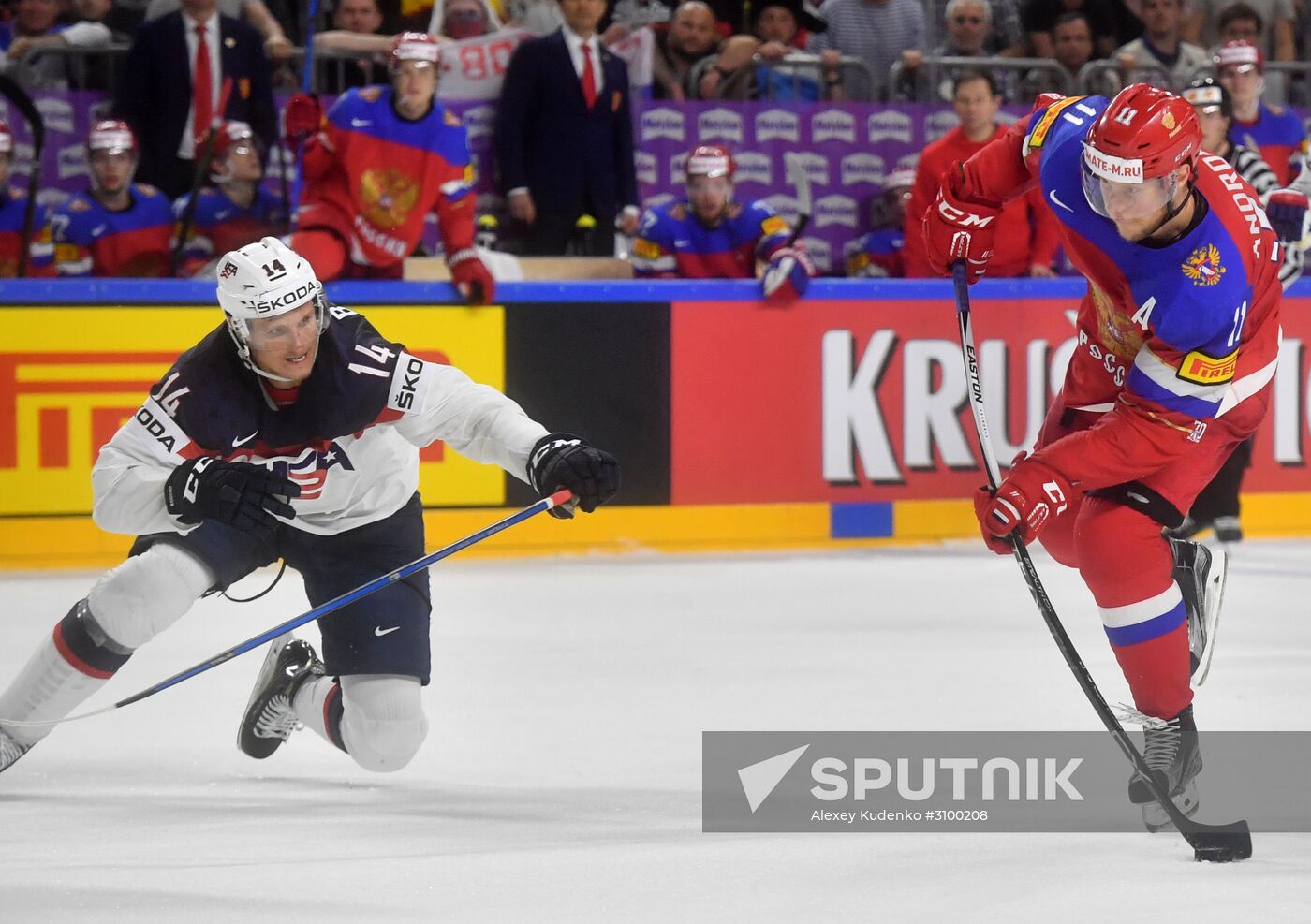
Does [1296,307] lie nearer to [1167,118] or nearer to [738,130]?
[738,130]

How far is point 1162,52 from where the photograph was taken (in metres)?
9.35

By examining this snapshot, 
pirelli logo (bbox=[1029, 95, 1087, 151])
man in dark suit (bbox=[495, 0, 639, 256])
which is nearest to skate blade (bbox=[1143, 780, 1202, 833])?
pirelli logo (bbox=[1029, 95, 1087, 151])

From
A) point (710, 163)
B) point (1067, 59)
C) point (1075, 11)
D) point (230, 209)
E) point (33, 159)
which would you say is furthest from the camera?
point (1075, 11)

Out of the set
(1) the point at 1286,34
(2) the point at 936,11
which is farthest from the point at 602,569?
(1) the point at 1286,34

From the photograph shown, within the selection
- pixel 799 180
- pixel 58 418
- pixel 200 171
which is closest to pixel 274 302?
pixel 58 418

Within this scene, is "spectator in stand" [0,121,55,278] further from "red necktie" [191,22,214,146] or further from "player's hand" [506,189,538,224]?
"player's hand" [506,189,538,224]

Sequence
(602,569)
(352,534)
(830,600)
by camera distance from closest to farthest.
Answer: (352,534)
(830,600)
(602,569)

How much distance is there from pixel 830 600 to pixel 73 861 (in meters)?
3.55

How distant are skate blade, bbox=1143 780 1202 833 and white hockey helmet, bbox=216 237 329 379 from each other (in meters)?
1.95

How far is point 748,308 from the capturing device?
7773 millimetres

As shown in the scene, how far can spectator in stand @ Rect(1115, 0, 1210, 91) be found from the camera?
9.20 metres

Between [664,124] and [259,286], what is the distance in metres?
5.01

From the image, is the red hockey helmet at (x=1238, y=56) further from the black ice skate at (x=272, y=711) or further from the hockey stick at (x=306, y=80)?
the black ice skate at (x=272, y=711)

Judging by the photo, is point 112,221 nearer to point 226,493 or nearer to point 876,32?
point 876,32
